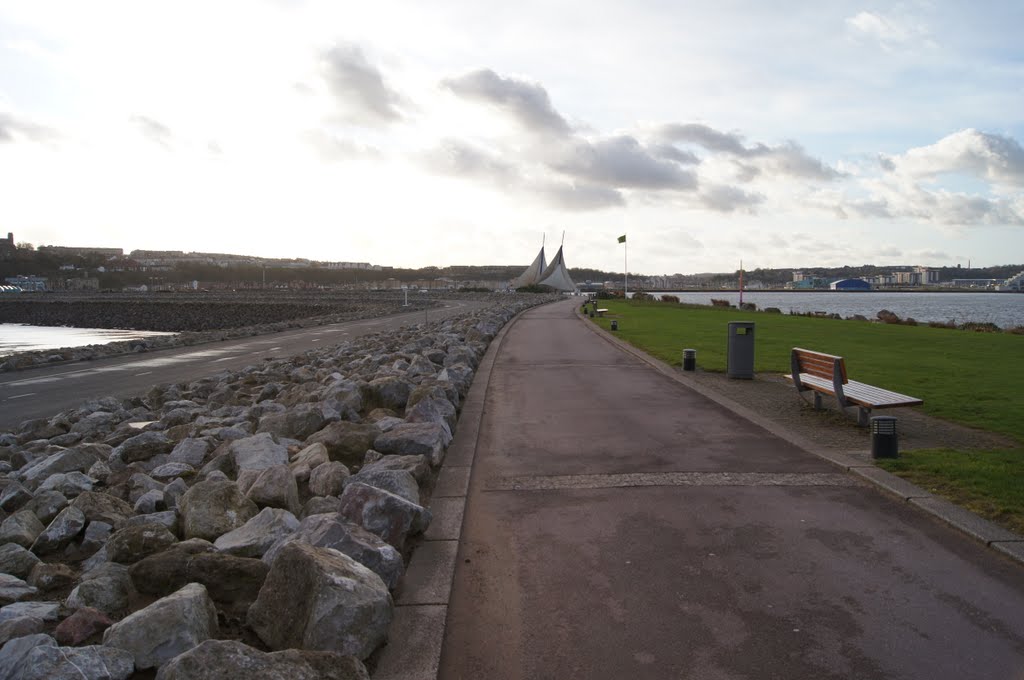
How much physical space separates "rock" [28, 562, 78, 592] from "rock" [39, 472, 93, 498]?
2.06m

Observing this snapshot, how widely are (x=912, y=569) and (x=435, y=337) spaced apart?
15.2m

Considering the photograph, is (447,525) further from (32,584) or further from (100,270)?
(100,270)

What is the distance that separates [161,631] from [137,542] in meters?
1.42

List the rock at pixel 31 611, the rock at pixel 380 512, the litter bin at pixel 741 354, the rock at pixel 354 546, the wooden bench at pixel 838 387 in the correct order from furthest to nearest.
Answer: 1. the litter bin at pixel 741 354
2. the wooden bench at pixel 838 387
3. the rock at pixel 380 512
4. the rock at pixel 354 546
5. the rock at pixel 31 611

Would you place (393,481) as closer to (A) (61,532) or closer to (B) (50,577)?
(B) (50,577)

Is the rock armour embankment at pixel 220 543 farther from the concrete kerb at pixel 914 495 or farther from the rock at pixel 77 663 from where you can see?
the concrete kerb at pixel 914 495

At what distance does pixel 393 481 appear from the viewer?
511cm

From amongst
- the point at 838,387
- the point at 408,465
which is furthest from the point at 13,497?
the point at 838,387

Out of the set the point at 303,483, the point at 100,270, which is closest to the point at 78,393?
the point at 303,483

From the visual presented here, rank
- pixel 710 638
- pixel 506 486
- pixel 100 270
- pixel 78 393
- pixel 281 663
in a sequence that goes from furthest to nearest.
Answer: pixel 100 270 → pixel 78 393 → pixel 506 486 → pixel 710 638 → pixel 281 663

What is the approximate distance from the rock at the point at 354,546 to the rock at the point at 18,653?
1098mm

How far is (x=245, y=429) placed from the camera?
8.09 m

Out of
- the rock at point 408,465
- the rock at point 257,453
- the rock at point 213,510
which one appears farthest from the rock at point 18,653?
the rock at point 257,453

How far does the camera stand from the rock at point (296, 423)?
7.71 m
